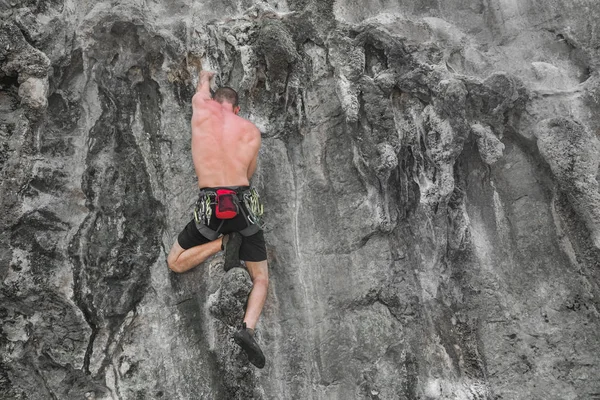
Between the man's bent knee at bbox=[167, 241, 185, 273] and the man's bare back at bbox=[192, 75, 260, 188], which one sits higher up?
the man's bare back at bbox=[192, 75, 260, 188]

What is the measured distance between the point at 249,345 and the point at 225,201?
0.98 meters

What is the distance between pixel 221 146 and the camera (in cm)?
407

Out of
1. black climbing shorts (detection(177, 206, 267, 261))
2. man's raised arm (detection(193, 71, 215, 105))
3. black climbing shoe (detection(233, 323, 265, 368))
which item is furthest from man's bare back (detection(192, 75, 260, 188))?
black climbing shoe (detection(233, 323, 265, 368))

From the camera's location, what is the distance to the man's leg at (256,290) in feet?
13.1

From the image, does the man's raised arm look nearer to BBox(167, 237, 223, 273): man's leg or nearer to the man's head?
the man's head

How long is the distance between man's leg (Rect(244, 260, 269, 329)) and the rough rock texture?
0.33 ft

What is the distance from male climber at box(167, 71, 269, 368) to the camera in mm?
4031

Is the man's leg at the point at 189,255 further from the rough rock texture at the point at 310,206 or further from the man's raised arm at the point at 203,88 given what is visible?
the man's raised arm at the point at 203,88

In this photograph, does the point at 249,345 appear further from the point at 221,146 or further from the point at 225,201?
the point at 221,146

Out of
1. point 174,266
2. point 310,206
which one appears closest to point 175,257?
point 174,266

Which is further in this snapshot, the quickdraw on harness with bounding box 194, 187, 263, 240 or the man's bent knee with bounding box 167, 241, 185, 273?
the man's bent knee with bounding box 167, 241, 185, 273

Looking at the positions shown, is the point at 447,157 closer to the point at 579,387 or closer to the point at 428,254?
the point at 428,254

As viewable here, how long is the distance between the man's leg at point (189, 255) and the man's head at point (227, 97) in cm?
101

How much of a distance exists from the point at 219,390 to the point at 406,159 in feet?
7.58
